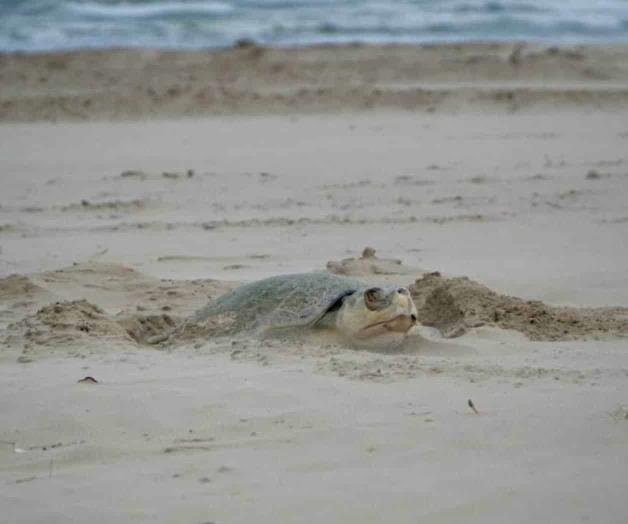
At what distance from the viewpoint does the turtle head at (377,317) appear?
519 centimetres

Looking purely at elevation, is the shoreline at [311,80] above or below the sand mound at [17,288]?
below

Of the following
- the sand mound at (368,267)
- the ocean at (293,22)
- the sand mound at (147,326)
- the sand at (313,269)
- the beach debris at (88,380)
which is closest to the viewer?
the sand at (313,269)

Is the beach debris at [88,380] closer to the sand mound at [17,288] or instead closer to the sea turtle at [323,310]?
the sea turtle at [323,310]

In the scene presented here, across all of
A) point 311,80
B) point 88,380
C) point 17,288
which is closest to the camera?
point 88,380

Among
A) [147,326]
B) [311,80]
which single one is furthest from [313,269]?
[311,80]

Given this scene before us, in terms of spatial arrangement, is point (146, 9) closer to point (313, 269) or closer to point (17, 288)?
point (313, 269)

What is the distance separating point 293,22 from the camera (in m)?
19.2

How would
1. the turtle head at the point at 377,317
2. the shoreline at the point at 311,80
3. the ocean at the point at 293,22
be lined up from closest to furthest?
the turtle head at the point at 377,317 < the shoreline at the point at 311,80 < the ocean at the point at 293,22

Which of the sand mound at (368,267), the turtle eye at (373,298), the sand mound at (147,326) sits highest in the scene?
the turtle eye at (373,298)

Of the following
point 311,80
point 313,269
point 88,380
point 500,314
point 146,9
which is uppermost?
point 88,380

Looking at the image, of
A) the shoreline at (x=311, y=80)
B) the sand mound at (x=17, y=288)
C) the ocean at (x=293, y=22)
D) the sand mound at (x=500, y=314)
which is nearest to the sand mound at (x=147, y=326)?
the sand mound at (x=17, y=288)

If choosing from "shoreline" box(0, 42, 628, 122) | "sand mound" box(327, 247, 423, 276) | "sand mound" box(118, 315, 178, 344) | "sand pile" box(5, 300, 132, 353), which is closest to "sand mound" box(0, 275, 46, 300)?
"sand pile" box(5, 300, 132, 353)

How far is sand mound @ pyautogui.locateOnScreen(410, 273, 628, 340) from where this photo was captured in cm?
525

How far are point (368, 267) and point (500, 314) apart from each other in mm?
1274
